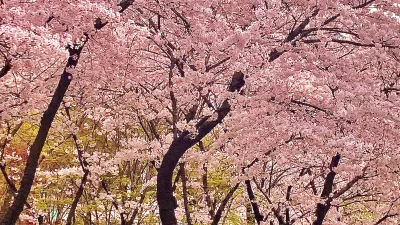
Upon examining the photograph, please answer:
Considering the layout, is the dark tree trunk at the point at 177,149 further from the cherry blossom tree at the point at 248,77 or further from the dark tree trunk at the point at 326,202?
the dark tree trunk at the point at 326,202

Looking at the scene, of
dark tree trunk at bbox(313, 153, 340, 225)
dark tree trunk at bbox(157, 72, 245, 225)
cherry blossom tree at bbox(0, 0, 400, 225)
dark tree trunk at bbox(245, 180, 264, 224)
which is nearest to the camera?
cherry blossom tree at bbox(0, 0, 400, 225)

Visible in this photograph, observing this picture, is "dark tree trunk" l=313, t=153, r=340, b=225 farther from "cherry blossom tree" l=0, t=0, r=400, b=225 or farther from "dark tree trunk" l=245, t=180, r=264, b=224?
"dark tree trunk" l=245, t=180, r=264, b=224

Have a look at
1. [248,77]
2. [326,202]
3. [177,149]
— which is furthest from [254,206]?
[248,77]

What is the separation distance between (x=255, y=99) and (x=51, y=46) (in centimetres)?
401

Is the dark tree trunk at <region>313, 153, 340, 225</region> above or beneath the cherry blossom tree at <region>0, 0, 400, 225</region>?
beneath

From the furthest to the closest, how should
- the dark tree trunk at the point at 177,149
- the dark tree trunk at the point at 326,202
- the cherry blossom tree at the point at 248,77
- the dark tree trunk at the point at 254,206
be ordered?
1. the dark tree trunk at the point at 254,206
2. the dark tree trunk at the point at 326,202
3. the dark tree trunk at the point at 177,149
4. the cherry blossom tree at the point at 248,77

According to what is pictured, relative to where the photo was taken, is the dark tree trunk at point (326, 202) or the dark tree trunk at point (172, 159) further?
the dark tree trunk at point (326, 202)

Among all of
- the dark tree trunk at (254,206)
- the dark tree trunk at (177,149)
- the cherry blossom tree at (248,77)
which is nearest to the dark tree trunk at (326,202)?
the cherry blossom tree at (248,77)

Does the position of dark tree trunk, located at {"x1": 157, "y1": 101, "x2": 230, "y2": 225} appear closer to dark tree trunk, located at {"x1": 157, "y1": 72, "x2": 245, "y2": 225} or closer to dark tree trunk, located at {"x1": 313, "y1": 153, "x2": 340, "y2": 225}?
dark tree trunk, located at {"x1": 157, "y1": 72, "x2": 245, "y2": 225}

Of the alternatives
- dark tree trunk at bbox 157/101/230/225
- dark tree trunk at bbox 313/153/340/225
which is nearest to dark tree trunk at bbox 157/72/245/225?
dark tree trunk at bbox 157/101/230/225

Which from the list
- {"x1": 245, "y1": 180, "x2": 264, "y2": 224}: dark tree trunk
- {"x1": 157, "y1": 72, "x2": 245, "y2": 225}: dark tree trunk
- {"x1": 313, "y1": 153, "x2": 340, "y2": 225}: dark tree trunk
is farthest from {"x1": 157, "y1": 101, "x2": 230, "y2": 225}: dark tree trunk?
{"x1": 313, "y1": 153, "x2": 340, "y2": 225}: dark tree trunk

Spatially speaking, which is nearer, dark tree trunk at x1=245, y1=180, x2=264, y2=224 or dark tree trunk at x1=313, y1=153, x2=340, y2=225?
dark tree trunk at x1=313, y1=153, x2=340, y2=225

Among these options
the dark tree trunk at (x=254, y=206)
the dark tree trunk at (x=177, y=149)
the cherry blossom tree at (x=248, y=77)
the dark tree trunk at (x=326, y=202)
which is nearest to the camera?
the cherry blossom tree at (x=248, y=77)

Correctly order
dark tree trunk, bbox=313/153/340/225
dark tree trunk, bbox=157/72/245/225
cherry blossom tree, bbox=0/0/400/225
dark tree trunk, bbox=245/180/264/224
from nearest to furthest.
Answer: cherry blossom tree, bbox=0/0/400/225 < dark tree trunk, bbox=157/72/245/225 < dark tree trunk, bbox=313/153/340/225 < dark tree trunk, bbox=245/180/264/224
